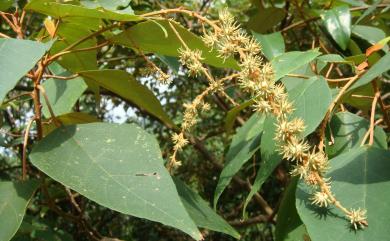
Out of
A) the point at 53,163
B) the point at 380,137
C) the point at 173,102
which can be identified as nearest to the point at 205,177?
the point at 173,102

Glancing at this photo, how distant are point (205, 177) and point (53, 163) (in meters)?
2.25

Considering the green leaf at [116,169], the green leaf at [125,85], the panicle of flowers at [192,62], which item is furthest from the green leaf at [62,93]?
the panicle of flowers at [192,62]

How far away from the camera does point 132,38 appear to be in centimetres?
104

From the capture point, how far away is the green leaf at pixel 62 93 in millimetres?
1287

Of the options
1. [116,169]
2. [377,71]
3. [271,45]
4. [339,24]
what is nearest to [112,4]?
[116,169]

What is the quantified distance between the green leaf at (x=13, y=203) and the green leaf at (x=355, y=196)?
1.40ft

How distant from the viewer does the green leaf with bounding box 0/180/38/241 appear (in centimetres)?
85

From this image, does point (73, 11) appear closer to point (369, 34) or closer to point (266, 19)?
point (369, 34)

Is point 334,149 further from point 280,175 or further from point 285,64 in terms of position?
point 280,175

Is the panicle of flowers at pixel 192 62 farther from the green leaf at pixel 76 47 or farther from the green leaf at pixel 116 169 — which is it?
the green leaf at pixel 76 47

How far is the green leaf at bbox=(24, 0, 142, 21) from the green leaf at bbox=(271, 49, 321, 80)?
0.88 ft

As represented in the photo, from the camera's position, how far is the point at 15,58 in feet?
2.62

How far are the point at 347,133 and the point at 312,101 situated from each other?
138 millimetres

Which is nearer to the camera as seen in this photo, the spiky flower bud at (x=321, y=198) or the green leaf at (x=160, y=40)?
the spiky flower bud at (x=321, y=198)
